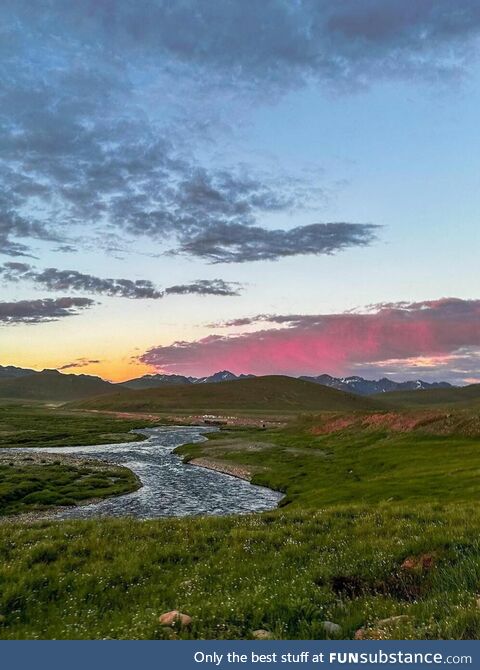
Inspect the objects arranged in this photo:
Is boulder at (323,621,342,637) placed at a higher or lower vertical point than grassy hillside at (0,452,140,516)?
higher

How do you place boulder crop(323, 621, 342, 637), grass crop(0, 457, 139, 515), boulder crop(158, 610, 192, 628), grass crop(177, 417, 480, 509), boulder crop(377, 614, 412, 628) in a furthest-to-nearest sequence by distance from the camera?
1. grass crop(0, 457, 139, 515)
2. grass crop(177, 417, 480, 509)
3. boulder crop(158, 610, 192, 628)
4. boulder crop(323, 621, 342, 637)
5. boulder crop(377, 614, 412, 628)

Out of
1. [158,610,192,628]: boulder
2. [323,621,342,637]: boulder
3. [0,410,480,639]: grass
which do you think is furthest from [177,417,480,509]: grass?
[158,610,192,628]: boulder

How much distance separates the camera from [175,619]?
10.6 metres

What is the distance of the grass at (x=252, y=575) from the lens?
412 inches

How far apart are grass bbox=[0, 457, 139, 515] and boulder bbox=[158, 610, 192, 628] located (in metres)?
39.1

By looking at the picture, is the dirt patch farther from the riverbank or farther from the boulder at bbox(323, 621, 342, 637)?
the boulder at bbox(323, 621, 342, 637)

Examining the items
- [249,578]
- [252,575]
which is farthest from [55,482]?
[249,578]

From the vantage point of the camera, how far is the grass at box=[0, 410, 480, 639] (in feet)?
34.3

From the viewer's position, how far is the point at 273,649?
363 inches

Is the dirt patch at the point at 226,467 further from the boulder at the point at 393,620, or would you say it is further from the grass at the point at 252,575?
the boulder at the point at 393,620

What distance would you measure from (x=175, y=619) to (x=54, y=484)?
52.1 m

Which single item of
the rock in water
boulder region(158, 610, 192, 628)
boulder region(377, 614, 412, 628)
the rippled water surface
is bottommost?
the rippled water surface

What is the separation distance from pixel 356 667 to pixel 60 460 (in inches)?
3109

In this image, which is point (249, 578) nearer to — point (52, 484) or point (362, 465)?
point (362, 465)
